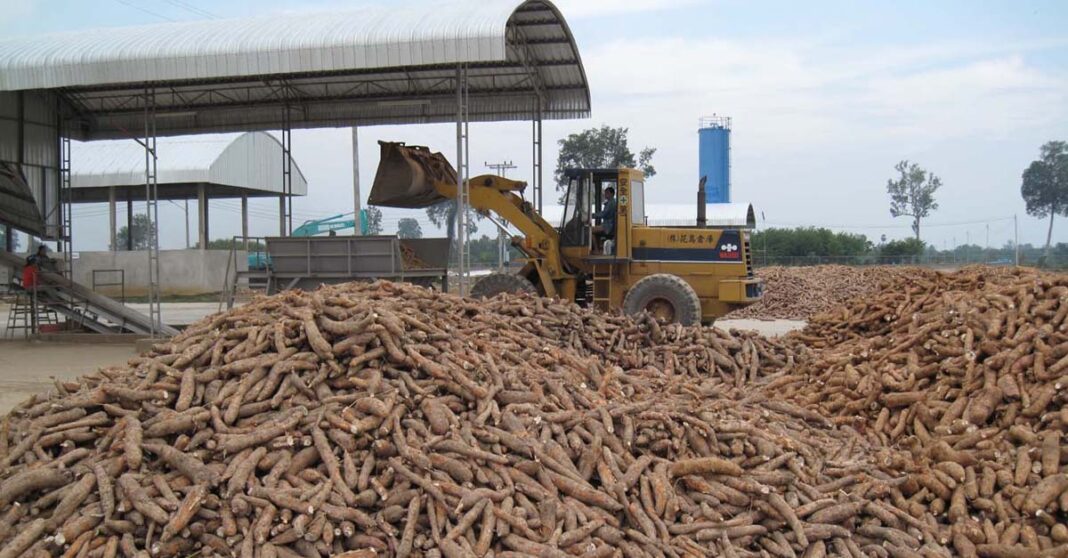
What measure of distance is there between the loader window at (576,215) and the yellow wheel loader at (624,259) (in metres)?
0.02

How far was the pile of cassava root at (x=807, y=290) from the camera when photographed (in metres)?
24.8

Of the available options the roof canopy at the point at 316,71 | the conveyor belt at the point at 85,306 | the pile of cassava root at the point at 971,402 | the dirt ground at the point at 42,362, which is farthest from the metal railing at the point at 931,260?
the dirt ground at the point at 42,362

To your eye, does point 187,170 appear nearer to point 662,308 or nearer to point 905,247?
point 662,308

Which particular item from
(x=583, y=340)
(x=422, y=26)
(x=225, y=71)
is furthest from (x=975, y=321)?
(x=225, y=71)

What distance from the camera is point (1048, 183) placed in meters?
52.7

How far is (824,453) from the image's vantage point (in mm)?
7199

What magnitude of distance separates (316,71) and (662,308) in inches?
298

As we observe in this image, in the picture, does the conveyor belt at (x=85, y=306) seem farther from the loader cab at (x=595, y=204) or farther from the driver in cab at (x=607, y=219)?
the driver in cab at (x=607, y=219)

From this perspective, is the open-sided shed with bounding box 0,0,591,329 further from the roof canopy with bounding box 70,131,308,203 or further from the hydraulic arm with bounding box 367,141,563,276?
the roof canopy with bounding box 70,131,308,203

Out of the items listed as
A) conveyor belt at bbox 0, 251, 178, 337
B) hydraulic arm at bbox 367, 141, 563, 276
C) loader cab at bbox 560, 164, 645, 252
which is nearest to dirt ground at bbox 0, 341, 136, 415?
conveyor belt at bbox 0, 251, 178, 337

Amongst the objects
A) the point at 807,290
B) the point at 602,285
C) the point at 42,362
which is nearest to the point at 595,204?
the point at 602,285

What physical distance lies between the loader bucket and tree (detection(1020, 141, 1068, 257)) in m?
49.1

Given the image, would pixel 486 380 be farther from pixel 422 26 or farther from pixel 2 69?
pixel 2 69

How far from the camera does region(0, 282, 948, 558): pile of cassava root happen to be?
5309 millimetres
